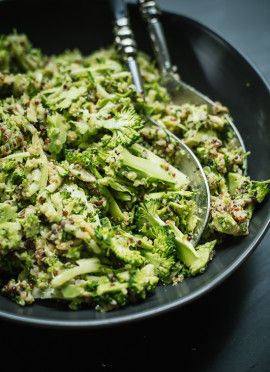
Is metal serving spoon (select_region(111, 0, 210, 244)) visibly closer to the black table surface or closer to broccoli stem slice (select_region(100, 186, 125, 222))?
broccoli stem slice (select_region(100, 186, 125, 222))

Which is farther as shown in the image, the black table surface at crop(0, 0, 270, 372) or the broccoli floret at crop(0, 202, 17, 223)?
the black table surface at crop(0, 0, 270, 372)

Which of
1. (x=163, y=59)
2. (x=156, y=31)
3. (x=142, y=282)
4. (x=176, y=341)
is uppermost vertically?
(x=156, y=31)

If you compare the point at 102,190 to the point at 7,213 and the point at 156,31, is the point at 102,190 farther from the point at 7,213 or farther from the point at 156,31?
the point at 156,31

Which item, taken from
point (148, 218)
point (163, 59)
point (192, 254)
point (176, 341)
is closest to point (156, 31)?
point (163, 59)

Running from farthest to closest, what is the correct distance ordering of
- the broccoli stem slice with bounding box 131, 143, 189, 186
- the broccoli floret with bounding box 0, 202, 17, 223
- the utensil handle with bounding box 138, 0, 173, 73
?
the utensil handle with bounding box 138, 0, 173, 73 < the broccoli stem slice with bounding box 131, 143, 189, 186 < the broccoli floret with bounding box 0, 202, 17, 223

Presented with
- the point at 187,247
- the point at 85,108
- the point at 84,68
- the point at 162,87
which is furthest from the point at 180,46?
the point at 187,247

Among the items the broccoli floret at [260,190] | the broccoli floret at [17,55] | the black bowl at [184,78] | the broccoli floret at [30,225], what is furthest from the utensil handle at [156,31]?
the broccoli floret at [30,225]

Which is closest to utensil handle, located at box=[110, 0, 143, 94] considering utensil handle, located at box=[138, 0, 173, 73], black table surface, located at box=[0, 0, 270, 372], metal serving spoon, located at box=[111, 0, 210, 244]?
metal serving spoon, located at box=[111, 0, 210, 244]
